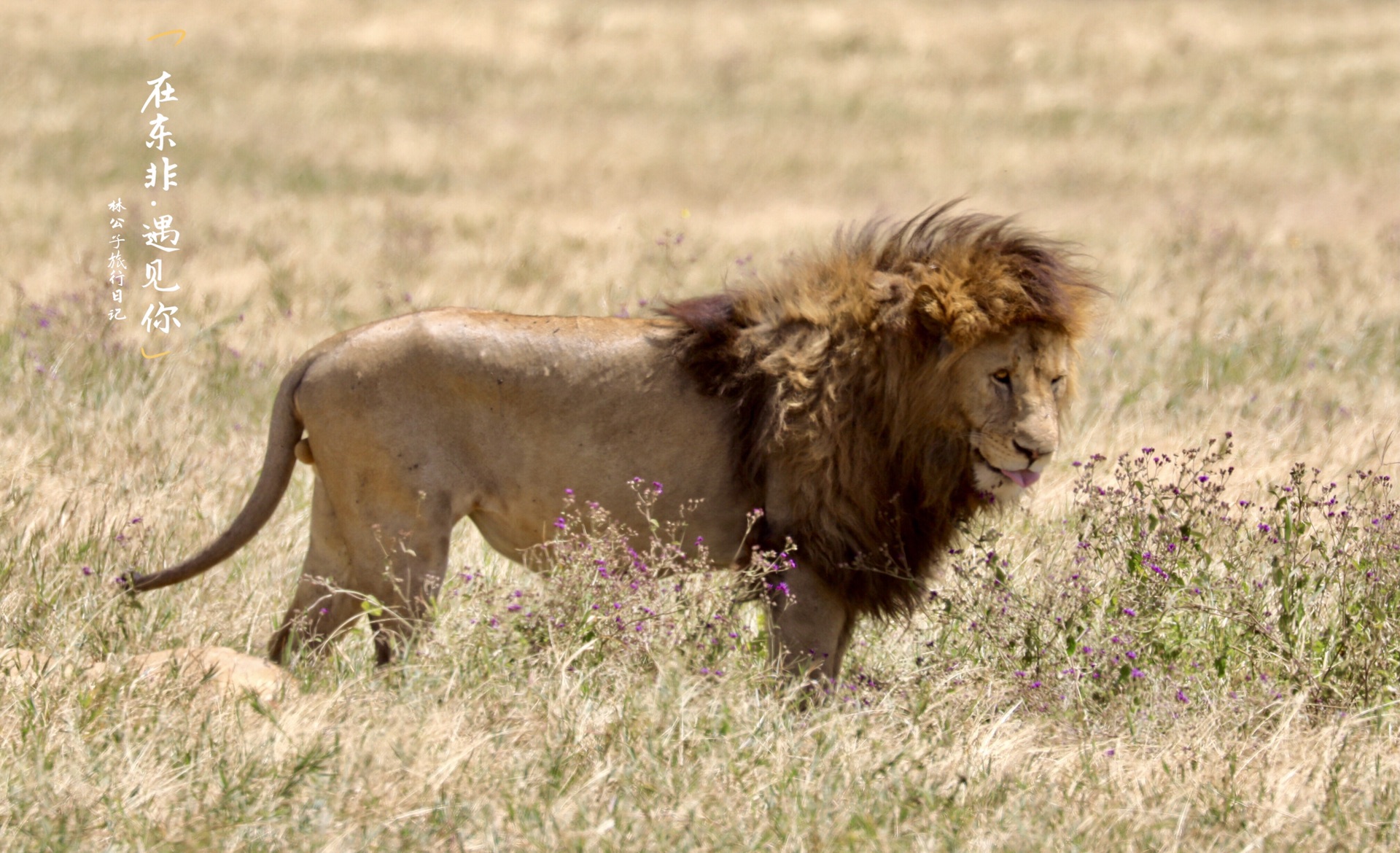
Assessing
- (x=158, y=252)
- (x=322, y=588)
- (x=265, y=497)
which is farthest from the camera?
(x=158, y=252)

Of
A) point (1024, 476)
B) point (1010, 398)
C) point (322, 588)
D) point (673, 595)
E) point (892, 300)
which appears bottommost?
point (322, 588)

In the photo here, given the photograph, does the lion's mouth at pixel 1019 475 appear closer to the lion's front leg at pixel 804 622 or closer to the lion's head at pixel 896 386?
the lion's head at pixel 896 386

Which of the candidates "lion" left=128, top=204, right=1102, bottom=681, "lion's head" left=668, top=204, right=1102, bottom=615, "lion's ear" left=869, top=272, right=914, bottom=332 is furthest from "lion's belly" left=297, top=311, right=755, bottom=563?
"lion's ear" left=869, top=272, right=914, bottom=332

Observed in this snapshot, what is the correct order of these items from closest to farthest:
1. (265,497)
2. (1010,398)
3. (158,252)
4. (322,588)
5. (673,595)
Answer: (1010,398), (673,595), (265,497), (322,588), (158,252)

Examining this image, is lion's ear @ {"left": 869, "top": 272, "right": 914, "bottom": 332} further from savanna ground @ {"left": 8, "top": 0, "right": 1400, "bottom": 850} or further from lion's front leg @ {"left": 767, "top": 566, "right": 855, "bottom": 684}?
lion's front leg @ {"left": 767, "top": 566, "right": 855, "bottom": 684}

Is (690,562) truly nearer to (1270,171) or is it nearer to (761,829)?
(761,829)

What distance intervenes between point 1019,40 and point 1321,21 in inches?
257

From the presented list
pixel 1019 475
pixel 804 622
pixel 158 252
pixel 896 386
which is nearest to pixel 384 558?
pixel 804 622

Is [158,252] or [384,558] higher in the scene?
[158,252]

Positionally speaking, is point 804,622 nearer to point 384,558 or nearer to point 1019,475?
point 1019,475

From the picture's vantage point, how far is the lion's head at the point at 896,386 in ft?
14.1

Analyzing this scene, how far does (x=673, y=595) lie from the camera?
14.5ft

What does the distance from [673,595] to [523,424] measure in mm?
649

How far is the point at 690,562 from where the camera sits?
4379 millimetres
